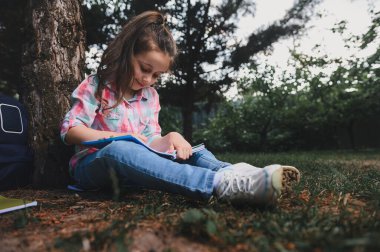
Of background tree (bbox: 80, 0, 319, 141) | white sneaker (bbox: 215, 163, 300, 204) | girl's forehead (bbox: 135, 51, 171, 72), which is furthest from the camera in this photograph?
background tree (bbox: 80, 0, 319, 141)

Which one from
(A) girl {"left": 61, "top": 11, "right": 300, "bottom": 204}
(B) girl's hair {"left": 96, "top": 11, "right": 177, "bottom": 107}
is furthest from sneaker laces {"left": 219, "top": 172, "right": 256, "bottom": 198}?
(B) girl's hair {"left": 96, "top": 11, "right": 177, "bottom": 107}

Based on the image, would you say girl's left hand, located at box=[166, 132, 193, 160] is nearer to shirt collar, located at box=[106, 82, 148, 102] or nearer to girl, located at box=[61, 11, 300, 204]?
girl, located at box=[61, 11, 300, 204]

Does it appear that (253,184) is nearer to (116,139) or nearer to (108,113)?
(116,139)

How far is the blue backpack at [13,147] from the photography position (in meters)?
2.17

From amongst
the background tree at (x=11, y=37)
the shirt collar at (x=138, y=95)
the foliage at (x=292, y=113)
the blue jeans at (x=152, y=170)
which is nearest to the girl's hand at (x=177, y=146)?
the blue jeans at (x=152, y=170)

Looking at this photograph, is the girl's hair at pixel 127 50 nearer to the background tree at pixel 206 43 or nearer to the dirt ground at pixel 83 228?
the dirt ground at pixel 83 228

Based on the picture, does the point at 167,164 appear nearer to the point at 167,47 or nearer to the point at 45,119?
the point at 167,47

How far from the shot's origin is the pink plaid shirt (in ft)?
6.20

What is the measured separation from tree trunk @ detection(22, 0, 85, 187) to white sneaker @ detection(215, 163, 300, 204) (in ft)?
4.10

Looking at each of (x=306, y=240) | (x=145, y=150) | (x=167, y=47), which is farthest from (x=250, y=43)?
(x=306, y=240)

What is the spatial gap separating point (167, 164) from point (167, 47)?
0.84m

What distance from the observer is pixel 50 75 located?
92.6 inches

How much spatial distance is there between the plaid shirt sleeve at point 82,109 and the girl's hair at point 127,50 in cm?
5

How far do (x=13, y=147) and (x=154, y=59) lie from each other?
1.06 meters
